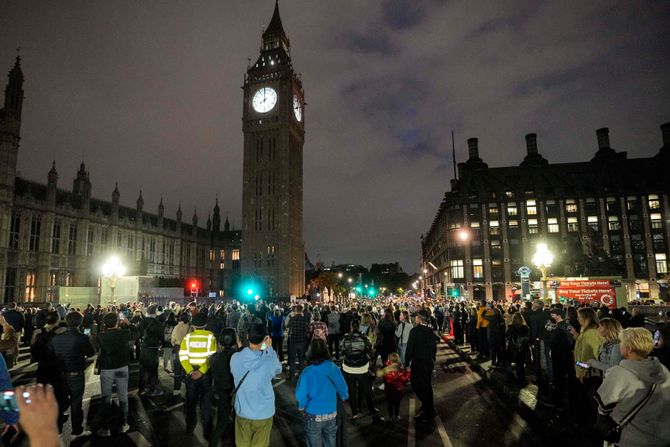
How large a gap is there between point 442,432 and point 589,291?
22.7m

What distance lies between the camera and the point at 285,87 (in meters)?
68.7

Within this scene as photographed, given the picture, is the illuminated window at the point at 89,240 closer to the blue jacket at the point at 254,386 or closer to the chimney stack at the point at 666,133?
the blue jacket at the point at 254,386

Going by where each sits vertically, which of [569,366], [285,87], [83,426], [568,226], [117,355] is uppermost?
[285,87]

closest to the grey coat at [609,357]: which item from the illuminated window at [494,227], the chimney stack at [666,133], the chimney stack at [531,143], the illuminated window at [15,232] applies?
the illuminated window at [15,232]

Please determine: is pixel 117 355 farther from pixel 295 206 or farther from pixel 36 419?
pixel 295 206

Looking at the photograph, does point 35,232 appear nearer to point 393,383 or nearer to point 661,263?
point 393,383

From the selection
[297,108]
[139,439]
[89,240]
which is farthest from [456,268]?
[139,439]

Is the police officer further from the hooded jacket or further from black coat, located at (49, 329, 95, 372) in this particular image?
the hooded jacket

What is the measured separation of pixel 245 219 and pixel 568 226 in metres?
52.9

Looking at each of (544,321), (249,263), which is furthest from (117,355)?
(249,263)

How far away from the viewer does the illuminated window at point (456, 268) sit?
6281 centimetres

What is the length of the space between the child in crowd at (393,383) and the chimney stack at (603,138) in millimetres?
77856

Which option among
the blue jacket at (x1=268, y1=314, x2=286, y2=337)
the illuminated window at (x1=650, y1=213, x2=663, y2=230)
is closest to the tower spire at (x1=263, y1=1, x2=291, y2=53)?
the illuminated window at (x1=650, y1=213, x2=663, y2=230)

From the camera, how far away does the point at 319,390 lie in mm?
4785
